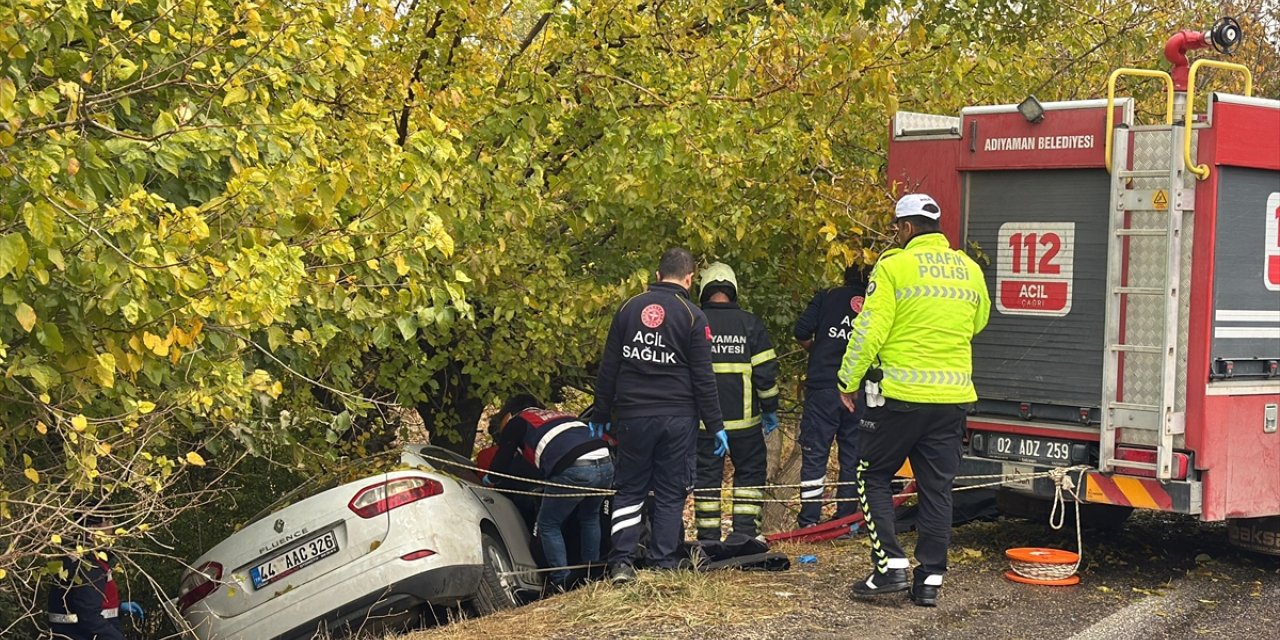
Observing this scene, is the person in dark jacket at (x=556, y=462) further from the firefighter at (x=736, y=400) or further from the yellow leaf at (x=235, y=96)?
the yellow leaf at (x=235, y=96)

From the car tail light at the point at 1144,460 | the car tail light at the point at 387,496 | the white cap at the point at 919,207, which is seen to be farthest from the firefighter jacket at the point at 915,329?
the car tail light at the point at 387,496

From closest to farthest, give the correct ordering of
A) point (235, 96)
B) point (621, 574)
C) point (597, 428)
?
point (235, 96)
point (621, 574)
point (597, 428)

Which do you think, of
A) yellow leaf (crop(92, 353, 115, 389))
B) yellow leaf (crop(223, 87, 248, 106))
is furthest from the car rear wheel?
yellow leaf (crop(223, 87, 248, 106))

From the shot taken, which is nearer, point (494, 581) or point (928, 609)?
point (928, 609)

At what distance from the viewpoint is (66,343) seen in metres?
5.47

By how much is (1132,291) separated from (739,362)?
2329 mm

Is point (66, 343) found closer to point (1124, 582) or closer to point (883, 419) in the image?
point (883, 419)

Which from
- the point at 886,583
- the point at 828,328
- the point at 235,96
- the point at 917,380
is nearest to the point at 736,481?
the point at 828,328

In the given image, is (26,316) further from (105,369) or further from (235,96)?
(235,96)

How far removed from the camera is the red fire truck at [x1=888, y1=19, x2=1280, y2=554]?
7.19 metres

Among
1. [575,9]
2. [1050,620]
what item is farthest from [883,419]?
[575,9]

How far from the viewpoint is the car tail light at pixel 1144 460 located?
727cm

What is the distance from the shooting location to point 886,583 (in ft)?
23.2

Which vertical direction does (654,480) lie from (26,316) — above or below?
below
